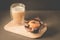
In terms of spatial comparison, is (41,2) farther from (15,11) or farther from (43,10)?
(15,11)

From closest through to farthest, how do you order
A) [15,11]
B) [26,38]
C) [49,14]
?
[26,38]
[15,11]
[49,14]

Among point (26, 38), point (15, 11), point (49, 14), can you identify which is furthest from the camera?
point (49, 14)

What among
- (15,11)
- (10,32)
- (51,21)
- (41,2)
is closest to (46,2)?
(41,2)

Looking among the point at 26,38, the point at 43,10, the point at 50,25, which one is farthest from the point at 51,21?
the point at 26,38

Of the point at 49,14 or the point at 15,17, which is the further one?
the point at 49,14

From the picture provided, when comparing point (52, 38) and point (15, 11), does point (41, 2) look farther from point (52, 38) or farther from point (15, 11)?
point (52, 38)

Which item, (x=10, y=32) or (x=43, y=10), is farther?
(x=43, y=10)
